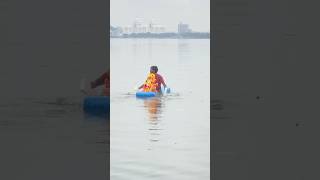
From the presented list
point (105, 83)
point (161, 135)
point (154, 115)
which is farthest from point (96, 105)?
point (161, 135)

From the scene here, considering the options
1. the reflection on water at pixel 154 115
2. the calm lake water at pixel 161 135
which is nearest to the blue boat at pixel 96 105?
the calm lake water at pixel 161 135

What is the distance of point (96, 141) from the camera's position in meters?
13.9

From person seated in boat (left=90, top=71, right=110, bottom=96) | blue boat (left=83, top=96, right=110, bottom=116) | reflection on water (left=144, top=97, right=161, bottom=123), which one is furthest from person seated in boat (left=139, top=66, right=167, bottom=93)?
blue boat (left=83, top=96, right=110, bottom=116)

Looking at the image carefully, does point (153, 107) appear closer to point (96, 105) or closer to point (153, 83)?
point (153, 83)

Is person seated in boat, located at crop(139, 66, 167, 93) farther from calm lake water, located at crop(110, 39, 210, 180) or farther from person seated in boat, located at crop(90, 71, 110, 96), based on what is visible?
person seated in boat, located at crop(90, 71, 110, 96)

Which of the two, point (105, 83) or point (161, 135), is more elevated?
point (105, 83)

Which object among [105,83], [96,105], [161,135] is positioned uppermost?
[105,83]

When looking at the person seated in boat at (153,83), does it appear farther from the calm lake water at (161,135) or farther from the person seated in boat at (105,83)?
the person seated in boat at (105,83)

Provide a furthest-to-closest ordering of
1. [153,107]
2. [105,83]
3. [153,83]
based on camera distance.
Result: [153,83], [153,107], [105,83]
